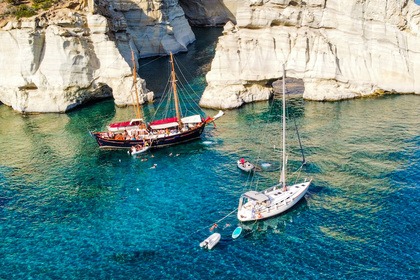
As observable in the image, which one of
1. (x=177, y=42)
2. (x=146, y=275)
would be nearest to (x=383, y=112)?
(x=146, y=275)

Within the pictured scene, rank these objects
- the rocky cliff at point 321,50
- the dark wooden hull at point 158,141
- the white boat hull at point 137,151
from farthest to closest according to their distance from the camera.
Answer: the rocky cliff at point 321,50
the dark wooden hull at point 158,141
the white boat hull at point 137,151

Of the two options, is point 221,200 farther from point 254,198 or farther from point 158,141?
point 158,141

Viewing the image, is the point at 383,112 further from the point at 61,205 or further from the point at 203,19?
the point at 203,19

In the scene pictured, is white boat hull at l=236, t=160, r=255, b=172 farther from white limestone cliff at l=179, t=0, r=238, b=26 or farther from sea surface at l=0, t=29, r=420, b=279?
white limestone cliff at l=179, t=0, r=238, b=26

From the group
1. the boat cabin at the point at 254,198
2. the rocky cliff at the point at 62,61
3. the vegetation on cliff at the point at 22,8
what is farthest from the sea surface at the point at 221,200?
the vegetation on cliff at the point at 22,8

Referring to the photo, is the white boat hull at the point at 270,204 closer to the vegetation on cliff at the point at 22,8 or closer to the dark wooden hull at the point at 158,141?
the dark wooden hull at the point at 158,141

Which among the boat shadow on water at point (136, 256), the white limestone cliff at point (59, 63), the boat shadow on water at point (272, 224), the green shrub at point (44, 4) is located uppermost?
the green shrub at point (44, 4)

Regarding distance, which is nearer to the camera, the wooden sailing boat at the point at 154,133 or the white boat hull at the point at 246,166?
the white boat hull at the point at 246,166

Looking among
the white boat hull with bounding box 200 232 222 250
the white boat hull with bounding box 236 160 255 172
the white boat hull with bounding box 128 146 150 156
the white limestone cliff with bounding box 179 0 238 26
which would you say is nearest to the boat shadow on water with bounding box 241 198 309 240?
the white boat hull with bounding box 200 232 222 250
